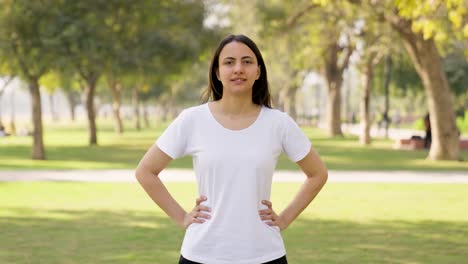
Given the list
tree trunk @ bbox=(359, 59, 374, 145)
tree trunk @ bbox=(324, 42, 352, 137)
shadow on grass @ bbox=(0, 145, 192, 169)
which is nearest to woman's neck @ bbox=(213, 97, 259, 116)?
shadow on grass @ bbox=(0, 145, 192, 169)

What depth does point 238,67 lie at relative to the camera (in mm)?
3523

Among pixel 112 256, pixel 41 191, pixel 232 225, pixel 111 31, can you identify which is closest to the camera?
pixel 232 225

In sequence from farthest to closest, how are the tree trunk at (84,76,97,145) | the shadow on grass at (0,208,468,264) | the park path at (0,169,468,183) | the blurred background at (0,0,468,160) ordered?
the tree trunk at (84,76,97,145)
the blurred background at (0,0,468,160)
the park path at (0,169,468,183)
the shadow on grass at (0,208,468,264)

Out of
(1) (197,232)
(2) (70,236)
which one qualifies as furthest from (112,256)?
(1) (197,232)

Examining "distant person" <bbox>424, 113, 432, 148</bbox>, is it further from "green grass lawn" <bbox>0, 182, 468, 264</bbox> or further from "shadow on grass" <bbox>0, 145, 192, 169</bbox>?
"green grass lawn" <bbox>0, 182, 468, 264</bbox>

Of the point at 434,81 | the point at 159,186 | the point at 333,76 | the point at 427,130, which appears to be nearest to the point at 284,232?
the point at 159,186

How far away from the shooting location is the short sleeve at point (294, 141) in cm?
353

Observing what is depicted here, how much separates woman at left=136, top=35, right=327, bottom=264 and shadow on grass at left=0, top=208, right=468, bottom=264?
15.9ft

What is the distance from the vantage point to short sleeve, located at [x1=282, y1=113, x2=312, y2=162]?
11.6ft

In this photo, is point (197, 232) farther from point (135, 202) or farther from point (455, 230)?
point (135, 202)

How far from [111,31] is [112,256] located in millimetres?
22474

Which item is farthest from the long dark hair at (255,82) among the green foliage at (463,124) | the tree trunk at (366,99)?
the green foliage at (463,124)

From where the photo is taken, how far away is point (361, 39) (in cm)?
3575

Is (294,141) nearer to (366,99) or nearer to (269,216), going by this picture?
(269,216)
